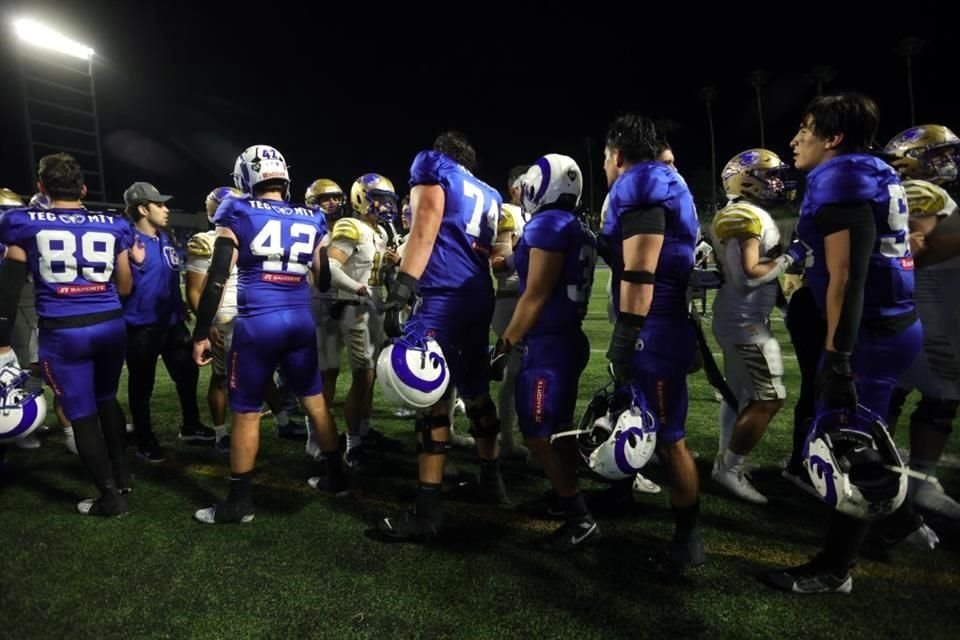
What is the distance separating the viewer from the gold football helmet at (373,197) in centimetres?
542

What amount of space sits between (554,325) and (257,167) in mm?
2113

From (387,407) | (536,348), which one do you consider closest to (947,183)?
(536,348)

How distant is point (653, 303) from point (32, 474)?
16.5 feet

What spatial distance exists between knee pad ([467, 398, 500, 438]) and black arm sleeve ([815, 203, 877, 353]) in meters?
2.09

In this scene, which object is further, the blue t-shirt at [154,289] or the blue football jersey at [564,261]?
the blue t-shirt at [154,289]

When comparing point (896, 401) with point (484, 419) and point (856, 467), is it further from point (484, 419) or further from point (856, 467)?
point (484, 419)

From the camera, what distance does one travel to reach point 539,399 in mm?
3203

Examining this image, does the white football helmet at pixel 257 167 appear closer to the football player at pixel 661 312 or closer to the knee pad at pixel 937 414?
the football player at pixel 661 312

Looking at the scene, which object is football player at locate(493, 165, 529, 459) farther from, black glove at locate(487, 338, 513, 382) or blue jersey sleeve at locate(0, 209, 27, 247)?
blue jersey sleeve at locate(0, 209, 27, 247)

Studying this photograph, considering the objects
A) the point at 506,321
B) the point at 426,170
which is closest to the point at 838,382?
the point at 426,170

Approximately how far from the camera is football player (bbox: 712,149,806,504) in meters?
4.01

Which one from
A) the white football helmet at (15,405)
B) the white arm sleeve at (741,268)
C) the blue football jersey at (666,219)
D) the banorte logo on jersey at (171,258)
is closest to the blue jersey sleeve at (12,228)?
the white football helmet at (15,405)

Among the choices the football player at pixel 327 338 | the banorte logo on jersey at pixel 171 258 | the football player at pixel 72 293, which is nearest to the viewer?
the football player at pixel 72 293

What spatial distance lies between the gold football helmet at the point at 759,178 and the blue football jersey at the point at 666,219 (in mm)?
1512
